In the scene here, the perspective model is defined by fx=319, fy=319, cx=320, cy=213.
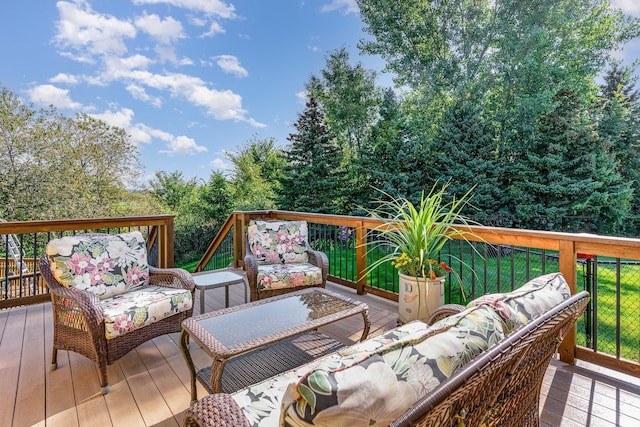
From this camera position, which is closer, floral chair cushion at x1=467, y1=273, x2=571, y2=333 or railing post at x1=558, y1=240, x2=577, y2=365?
floral chair cushion at x1=467, y1=273, x2=571, y2=333

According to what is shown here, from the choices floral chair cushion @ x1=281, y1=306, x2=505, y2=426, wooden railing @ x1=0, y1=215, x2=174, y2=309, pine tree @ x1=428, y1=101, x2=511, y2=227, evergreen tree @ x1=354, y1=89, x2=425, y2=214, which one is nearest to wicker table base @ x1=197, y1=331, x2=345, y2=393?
floral chair cushion @ x1=281, y1=306, x2=505, y2=426

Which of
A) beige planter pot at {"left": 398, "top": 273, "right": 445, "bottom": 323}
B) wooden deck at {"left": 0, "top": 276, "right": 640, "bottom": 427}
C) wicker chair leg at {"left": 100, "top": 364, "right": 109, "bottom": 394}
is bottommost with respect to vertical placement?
wooden deck at {"left": 0, "top": 276, "right": 640, "bottom": 427}

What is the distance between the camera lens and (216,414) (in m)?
1.01

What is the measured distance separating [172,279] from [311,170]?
9.05 metres

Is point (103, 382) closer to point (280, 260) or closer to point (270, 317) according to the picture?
point (270, 317)

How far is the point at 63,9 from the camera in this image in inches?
280

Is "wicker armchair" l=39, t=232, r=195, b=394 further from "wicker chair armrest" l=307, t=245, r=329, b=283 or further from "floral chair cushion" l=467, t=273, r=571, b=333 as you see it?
"floral chair cushion" l=467, t=273, r=571, b=333

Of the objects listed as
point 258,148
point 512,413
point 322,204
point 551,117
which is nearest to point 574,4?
point 551,117

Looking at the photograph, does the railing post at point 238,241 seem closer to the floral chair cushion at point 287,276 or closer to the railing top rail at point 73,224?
the railing top rail at point 73,224

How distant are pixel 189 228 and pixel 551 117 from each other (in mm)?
12827

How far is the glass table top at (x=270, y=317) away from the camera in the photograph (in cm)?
189

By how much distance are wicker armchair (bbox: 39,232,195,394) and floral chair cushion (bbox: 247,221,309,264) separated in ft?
3.72

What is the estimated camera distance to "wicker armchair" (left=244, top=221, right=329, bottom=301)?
Result: 3.23m

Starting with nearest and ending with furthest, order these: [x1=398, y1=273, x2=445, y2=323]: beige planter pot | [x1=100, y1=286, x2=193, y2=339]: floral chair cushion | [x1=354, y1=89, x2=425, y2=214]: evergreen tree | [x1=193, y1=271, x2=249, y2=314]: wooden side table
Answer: [x1=100, y1=286, x2=193, y2=339]: floral chair cushion → [x1=398, y1=273, x2=445, y2=323]: beige planter pot → [x1=193, y1=271, x2=249, y2=314]: wooden side table → [x1=354, y1=89, x2=425, y2=214]: evergreen tree
